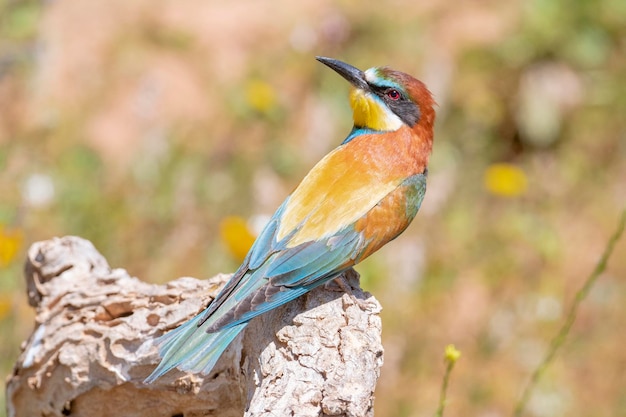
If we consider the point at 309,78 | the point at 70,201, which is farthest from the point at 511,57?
the point at 70,201

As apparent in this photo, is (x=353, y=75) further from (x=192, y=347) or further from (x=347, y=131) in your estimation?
(x=347, y=131)

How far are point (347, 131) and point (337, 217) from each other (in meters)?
2.97

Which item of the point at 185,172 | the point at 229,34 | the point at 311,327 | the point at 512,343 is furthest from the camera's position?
the point at 229,34

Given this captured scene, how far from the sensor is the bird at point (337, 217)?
2262mm

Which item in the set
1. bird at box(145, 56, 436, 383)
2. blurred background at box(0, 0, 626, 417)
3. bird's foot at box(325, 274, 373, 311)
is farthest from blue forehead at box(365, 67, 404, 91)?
blurred background at box(0, 0, 626, 417)

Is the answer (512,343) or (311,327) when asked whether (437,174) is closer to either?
(512,343)

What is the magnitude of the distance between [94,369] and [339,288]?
638mm

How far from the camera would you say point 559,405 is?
4398mm

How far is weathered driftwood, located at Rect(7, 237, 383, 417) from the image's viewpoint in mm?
2061

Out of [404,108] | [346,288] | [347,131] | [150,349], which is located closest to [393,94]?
[404,108]

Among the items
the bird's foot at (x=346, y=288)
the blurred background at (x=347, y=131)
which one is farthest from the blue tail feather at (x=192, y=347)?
the blurred background at (x=347, y=131)

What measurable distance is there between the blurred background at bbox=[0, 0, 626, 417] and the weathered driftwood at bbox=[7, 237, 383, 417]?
0.76 metres

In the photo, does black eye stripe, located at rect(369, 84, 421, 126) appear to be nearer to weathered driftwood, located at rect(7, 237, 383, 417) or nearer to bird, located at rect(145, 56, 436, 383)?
bird, located at rect(145, 56, 436, 383)

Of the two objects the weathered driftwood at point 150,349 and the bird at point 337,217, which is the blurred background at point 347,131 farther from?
the bird at point 337,217
